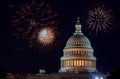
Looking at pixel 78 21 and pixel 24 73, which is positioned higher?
pixel 78 21

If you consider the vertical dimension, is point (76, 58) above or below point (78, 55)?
below

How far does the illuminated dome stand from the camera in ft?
533

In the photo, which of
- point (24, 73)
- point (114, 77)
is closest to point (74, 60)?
point (24, 73)

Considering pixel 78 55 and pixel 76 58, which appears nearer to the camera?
pixel 76 58

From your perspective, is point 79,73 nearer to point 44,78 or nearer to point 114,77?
point 44,78

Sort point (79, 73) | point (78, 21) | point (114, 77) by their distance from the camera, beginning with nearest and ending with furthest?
1. point (114, 77)
2. point (79, 73)
3. point (78, 21)

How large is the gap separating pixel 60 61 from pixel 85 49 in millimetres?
10233

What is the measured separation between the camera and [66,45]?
544ft

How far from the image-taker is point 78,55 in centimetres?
16388

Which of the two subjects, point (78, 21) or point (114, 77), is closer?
point (114, 77)

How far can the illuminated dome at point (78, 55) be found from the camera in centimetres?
16238

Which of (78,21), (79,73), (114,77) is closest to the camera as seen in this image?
(114,77)

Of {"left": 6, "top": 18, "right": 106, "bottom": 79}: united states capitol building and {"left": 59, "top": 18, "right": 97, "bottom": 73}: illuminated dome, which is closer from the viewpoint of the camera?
{"left": 6, "top": 18, "right": 106, "bottom": 79}: united states capitol building

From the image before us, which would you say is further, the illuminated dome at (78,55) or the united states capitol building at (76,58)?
the illuminated dome at (78,55)
